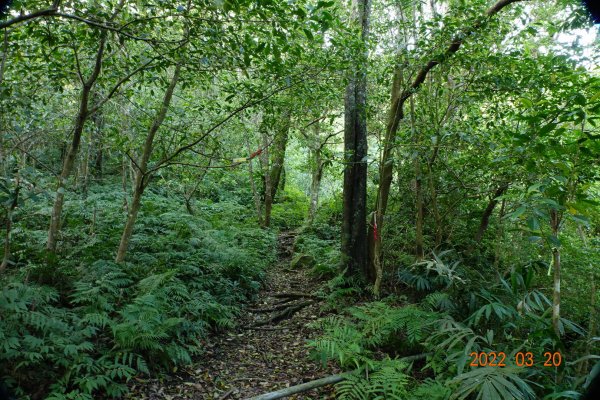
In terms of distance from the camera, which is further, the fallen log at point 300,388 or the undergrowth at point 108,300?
the fallen log at point 300,388

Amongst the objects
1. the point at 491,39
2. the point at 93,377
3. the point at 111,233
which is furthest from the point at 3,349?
the point at 491,39

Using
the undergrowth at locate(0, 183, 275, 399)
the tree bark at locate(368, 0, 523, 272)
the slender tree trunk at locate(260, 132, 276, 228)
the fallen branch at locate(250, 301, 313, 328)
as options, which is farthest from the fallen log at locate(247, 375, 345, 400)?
the slender tree trunk at locate(260, 132, 276, 228)

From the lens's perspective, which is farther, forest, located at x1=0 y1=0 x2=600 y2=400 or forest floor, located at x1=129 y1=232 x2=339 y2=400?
forest floor, located at x1=129 y1=232 x2=339 y2=400

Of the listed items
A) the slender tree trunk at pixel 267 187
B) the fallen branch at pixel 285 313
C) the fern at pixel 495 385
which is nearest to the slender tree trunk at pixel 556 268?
the fern at pixel 495 385

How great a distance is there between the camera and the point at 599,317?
448 cm

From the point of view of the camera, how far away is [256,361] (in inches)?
209

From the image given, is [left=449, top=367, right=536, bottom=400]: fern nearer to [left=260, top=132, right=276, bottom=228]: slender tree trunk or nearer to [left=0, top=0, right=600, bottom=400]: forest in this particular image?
[left=0, top=0, right=600, bottom=400]: forest

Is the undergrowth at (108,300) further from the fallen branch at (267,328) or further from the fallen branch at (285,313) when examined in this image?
the fallen branch at (285,313)

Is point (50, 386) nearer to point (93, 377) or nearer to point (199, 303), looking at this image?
point (93, 377)

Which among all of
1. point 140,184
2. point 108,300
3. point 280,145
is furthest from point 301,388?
point 280,145
